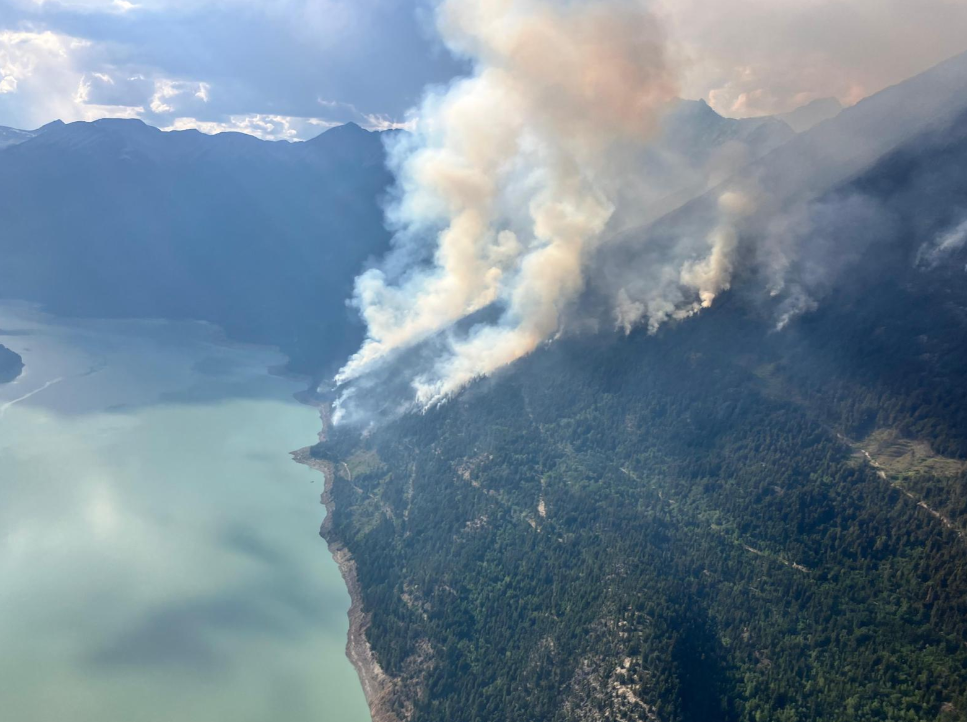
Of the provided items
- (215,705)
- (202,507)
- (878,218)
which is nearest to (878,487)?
(878,218)

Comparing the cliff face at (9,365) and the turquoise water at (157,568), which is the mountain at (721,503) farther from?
the cliff face at (9,365)

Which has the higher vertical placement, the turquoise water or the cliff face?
the cliff face

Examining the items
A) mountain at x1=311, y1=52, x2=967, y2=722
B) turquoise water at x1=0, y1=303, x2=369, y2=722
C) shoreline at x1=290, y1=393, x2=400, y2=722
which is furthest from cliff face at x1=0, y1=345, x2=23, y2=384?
shoreline at x1=290, y1=393, x2=400, y2=722

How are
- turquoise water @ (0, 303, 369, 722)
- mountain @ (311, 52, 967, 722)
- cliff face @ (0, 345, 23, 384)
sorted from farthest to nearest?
cliff face @ (0, 345, 23, 384)
turquoise water @ (0, 303, 369, 722)
mountain @ (311, 52, 967, 722)

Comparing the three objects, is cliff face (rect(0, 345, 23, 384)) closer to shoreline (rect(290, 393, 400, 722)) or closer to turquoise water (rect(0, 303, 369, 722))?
turquoise water (rect(0, 303, 369, 722))

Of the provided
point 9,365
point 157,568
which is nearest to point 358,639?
point 157,568
